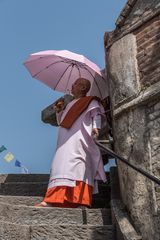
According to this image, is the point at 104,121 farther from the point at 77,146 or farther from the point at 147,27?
the point at 147,27

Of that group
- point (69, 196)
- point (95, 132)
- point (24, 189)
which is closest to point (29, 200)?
point (69, 196)

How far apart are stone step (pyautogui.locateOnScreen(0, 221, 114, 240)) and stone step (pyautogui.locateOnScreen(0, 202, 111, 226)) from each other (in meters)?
0.35

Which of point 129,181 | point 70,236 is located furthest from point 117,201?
point 70,236

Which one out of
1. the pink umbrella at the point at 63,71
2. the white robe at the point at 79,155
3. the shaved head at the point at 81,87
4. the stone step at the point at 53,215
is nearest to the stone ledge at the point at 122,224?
the stone step at the point at 53,215

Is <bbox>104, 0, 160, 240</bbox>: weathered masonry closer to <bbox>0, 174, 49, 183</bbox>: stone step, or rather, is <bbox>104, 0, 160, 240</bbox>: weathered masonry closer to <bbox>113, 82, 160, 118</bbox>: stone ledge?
<bbox>113, 82, 160, 118</bbox>: stone ledge

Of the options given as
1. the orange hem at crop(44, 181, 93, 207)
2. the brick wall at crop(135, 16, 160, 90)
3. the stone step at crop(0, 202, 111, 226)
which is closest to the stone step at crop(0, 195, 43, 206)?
the orange hem at crop(44, 181, 93, 207)

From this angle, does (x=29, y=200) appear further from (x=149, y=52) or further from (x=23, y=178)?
(x=149, y=52)

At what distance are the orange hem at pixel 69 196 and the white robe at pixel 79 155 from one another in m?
0.06

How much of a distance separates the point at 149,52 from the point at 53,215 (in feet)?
6.56

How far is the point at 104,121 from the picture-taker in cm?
620

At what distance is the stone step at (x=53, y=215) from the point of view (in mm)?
4906

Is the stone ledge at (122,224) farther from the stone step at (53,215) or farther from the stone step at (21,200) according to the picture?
the stone step at (21,200)

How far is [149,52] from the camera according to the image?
5398 mm

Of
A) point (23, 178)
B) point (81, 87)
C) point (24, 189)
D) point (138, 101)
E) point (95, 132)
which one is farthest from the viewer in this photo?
point (23, 178)
